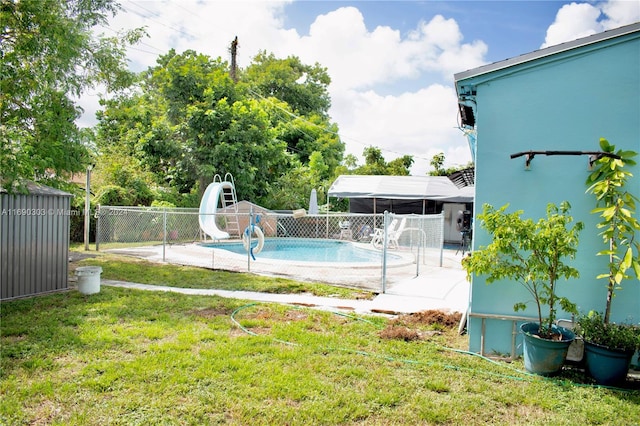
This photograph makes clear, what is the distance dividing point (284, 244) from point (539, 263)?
12.6 meters

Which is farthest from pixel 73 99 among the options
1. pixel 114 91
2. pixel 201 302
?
pixel 201 302

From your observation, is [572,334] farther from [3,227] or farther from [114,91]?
[114,91]

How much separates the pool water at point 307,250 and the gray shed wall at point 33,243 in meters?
7.22

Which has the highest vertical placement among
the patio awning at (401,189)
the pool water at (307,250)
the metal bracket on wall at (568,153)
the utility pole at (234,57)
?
the utility pole at (234,57)

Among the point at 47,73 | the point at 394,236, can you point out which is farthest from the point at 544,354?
the point at 394,236

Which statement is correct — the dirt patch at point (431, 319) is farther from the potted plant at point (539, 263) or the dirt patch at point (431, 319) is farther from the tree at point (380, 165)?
the tree at point (380, 165)

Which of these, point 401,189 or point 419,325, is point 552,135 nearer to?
point 419,325

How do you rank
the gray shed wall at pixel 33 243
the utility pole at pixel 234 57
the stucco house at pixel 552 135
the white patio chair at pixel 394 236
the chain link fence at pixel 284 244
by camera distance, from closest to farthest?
the stucco house at pixel 552 135 < the gray shed wall at pixel 33 243 < the chain link fence at pixel 284 244 < the white patio chair at pixel 394 236 < the utility pole at pixel 234 57

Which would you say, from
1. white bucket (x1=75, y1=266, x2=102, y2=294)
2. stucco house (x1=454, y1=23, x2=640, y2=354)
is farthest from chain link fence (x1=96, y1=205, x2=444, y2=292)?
white bucket (x1=75, y1=266, x2=102, y2=294)

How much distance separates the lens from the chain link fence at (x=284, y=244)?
10469mm

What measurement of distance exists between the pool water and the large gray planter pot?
942 centimetres

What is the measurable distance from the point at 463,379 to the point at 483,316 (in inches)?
41.5

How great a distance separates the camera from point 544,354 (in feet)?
13.7

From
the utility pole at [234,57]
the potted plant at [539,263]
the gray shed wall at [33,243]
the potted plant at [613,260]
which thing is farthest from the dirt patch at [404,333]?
the utility pole at [234,57]
